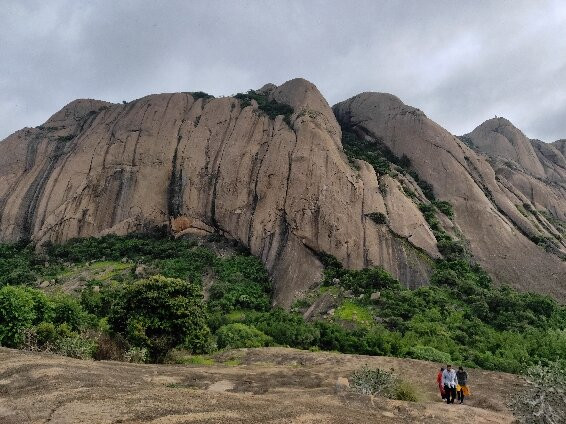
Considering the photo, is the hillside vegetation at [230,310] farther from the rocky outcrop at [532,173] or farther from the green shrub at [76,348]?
the rocky outcrop at [532,173]

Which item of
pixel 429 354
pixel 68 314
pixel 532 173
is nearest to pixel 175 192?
pixel 68 314

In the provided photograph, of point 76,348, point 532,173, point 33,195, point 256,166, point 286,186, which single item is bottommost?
point 76,348

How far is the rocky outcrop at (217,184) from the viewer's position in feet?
117

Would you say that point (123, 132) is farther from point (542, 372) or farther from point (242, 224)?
point (542, 372)

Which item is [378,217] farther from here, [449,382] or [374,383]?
[449,382]

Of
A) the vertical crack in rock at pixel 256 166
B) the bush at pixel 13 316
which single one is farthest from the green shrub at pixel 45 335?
the vertical crack in rock at pixel 256 166

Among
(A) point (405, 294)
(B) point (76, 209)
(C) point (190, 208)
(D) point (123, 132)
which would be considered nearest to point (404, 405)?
(A) point (405, 294)

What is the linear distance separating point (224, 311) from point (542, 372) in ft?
80.2

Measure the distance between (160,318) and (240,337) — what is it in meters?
5.45

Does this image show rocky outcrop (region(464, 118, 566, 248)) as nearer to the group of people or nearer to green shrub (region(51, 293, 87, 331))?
the group of people

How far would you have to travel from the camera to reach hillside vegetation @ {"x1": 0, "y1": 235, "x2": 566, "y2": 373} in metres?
20.6

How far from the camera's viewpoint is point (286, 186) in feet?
129

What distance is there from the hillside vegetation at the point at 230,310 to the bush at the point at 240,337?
0.20 feet

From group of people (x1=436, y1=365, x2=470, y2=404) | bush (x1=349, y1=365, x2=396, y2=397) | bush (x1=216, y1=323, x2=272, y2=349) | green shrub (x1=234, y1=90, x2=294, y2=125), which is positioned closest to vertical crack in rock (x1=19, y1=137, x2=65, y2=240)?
green shrub (x1=234, y1=90, x2=294, y2=125)
